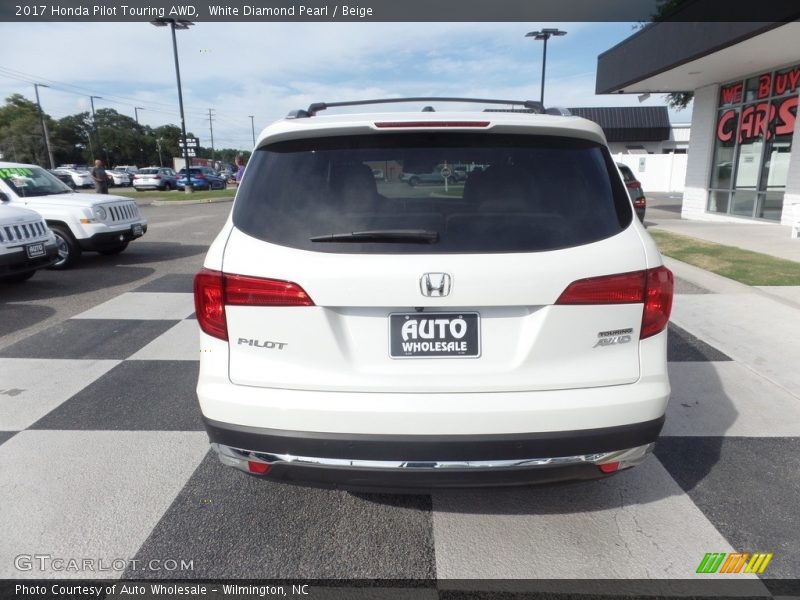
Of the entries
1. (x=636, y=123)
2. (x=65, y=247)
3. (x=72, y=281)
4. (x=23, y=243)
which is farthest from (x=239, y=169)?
(x=636, y=123)

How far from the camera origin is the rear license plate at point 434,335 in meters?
2.13

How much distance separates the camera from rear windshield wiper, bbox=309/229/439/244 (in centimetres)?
212

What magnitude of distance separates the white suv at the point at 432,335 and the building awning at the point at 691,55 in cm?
1094

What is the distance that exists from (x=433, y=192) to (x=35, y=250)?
7.18 metres

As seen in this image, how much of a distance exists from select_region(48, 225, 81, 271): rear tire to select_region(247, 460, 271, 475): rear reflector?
8626 millimetres

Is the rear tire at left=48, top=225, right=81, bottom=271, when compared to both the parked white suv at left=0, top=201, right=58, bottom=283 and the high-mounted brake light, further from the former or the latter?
Answer: the high-mounted brake light

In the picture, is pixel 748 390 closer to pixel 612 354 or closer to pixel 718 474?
pixel 718 474

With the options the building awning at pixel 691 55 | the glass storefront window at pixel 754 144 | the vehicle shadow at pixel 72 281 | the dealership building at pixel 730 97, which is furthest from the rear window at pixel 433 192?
the glass storefront window at pixel 754 144

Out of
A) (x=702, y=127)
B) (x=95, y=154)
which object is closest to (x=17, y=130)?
(x=95, y=154)

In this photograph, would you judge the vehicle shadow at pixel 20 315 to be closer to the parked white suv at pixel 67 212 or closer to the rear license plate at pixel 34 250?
the rear license plate at pixel 34 250

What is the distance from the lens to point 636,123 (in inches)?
1980

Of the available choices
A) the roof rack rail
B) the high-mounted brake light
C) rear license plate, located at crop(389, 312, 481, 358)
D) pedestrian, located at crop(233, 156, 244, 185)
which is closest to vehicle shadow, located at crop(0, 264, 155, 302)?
pedestrian, located at crop(233, 156, 244, 185)

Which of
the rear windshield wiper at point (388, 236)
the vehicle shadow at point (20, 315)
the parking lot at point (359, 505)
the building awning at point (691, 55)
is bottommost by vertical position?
the vehicle shadow at point (20, 315)

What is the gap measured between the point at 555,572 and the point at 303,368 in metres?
1.38
